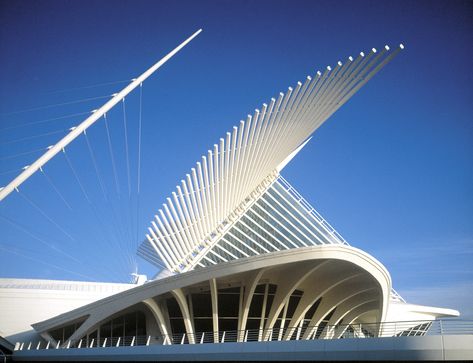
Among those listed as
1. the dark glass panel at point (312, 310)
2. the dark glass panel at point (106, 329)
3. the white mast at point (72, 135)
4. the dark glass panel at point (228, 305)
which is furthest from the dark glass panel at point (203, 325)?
the white mast at point (72, 135)

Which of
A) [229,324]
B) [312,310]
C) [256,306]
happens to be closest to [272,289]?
[256,306]

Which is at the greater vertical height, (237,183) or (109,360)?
(237,183)

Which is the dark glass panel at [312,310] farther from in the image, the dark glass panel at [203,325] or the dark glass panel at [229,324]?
the dark glass panel at [203,325]

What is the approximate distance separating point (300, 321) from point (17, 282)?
93.0 ft

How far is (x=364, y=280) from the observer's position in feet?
94.4

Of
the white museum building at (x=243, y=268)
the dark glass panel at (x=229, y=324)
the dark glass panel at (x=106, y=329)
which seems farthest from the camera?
the dark glass panel at (x=106, y=329)

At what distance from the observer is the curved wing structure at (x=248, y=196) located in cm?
2630

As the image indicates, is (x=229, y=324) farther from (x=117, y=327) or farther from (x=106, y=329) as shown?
(x=106, y=329)

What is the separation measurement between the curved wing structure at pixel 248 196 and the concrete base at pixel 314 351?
695cm

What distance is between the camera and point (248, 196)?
32.2 m

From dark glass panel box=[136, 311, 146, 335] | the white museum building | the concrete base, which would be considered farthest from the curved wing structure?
the concrete base

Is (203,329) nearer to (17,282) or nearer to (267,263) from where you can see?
(267,263)

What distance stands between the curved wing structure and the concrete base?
22.8ft

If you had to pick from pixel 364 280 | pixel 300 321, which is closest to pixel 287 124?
pixel 364 280
